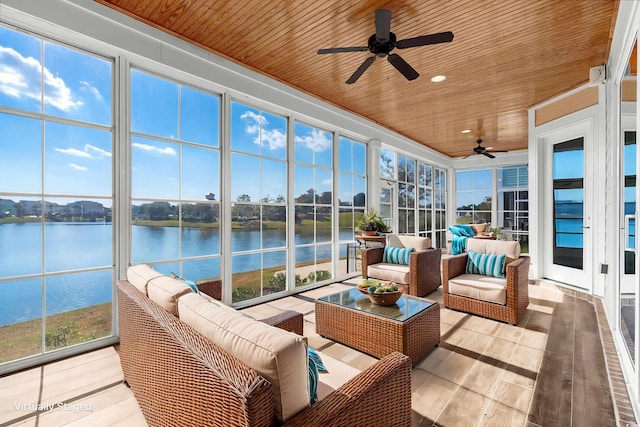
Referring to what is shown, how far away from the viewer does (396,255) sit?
4.41 meters

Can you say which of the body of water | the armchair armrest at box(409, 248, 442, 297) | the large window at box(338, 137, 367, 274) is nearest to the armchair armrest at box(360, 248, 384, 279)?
the armchair armrest at box(409, 248, 442, 297)

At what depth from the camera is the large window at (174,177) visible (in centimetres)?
304

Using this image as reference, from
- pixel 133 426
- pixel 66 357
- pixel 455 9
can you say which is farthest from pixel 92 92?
pixel 455 9

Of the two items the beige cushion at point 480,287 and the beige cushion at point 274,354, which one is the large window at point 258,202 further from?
the beige cushion at point 274,354

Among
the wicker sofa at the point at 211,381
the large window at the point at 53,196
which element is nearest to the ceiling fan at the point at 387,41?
the large window at the point at 53,196

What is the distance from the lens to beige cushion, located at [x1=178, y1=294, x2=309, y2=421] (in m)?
0.93

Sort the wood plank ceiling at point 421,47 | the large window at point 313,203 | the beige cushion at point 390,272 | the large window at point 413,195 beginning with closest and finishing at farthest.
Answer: the wood plank ceiling at point 421,47
the beige cushion at point 390,272
the large window at point 313,203
the large window at point 413,195

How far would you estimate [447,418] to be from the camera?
1752mm

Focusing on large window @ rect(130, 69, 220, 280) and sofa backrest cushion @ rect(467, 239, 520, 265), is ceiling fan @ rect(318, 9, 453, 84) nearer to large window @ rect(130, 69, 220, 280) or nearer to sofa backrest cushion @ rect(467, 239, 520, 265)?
large window @ rect(130, 69, 220, 280)

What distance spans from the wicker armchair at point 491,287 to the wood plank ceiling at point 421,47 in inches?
88.4

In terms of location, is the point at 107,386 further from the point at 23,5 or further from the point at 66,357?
the point at 23,5

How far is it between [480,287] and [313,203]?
2.67m

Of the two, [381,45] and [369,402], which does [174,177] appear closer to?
[381,45]

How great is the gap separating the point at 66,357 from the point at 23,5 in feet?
9.11
